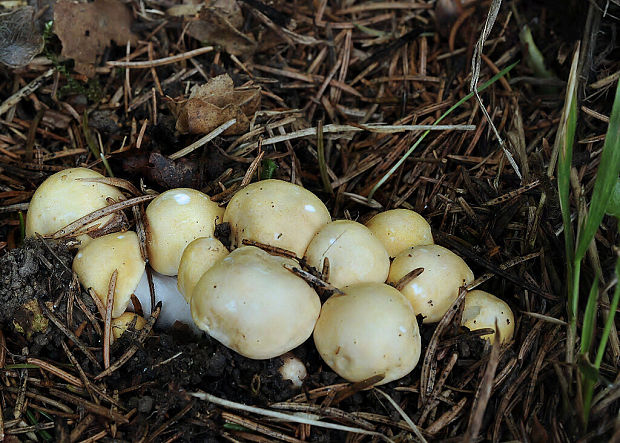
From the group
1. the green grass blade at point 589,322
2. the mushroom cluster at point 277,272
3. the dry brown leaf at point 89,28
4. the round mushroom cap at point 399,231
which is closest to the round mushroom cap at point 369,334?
the mushroom cluster at point 277,272

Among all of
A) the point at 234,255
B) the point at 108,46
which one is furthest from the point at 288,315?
the point at 108,46

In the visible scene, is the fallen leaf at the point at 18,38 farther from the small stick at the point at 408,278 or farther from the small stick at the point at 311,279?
the small stick at the point at 408,278

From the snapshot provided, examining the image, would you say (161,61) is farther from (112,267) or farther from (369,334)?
(369,334)

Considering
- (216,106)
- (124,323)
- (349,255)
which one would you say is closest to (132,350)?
(124,323)

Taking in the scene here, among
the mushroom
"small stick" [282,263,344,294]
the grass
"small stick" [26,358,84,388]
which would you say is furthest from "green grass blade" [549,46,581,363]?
"small stick" [26,358,84,388]

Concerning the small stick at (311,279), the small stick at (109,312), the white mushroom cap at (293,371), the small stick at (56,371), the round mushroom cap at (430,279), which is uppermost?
the small stick at (311,279)

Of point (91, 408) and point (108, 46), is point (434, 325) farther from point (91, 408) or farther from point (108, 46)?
point (108, 46)

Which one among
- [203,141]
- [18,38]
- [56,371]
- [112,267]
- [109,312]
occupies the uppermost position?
[18,38]

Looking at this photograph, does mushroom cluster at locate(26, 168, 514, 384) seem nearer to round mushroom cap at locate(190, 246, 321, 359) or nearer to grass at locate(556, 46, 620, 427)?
round mushroom cap at locate(190, 246, 321, 359)
